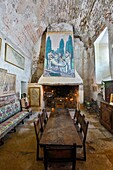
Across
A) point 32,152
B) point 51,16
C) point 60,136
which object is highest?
point 51,16

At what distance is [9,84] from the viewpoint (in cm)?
452

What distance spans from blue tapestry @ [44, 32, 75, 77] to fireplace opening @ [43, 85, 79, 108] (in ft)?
3.18

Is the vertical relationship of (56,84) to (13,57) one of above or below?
below

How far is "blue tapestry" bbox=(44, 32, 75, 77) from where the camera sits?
6867mm

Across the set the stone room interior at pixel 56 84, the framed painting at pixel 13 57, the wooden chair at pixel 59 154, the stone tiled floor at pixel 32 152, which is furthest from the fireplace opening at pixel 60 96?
the wooden chair at pixel 59 154

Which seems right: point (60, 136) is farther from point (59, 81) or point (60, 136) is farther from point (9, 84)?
point (59, 81)

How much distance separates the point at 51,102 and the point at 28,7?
506cm

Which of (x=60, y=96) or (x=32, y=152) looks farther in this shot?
(x=60, y=96)

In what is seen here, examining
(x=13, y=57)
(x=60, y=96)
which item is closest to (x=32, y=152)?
(x=13, y=57)

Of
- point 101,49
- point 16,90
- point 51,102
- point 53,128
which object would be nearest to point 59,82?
A: point 51,102

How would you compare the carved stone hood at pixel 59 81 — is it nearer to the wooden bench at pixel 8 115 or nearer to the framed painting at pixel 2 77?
the wooden bench at pixel 8 115

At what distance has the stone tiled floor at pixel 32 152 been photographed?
2.01 meters

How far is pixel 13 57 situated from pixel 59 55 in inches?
121

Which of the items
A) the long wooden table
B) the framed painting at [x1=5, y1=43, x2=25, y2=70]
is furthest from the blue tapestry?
the long wooden table
